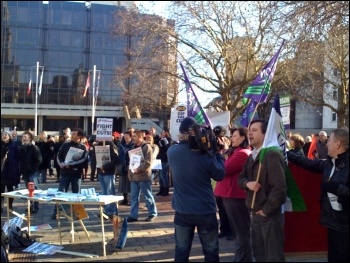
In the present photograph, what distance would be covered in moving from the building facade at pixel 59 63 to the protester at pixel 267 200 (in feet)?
147

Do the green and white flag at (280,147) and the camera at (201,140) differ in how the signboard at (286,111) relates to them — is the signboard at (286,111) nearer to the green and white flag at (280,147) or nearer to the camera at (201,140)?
the green and white flag at (280,147)

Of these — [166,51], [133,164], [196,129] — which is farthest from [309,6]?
[166,51]

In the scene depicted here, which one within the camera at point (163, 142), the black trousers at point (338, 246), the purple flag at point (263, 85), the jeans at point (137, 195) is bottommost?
the jeans at point (137, 195)

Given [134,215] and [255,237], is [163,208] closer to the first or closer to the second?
[134,215]

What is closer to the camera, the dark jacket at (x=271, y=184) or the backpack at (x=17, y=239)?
the dark jacket at (x=271, y=184)

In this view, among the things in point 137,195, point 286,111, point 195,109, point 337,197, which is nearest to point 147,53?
point 195,109

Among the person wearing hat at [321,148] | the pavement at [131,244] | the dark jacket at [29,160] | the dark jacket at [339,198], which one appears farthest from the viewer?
the person wearing hat at [321,148]

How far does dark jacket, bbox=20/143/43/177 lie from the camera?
10742 mm

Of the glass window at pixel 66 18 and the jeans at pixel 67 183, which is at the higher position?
the glass window at pixel 66 18

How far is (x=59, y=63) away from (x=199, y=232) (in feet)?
172

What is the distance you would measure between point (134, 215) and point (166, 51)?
1353 centimetres

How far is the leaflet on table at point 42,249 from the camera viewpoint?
6.90 meters

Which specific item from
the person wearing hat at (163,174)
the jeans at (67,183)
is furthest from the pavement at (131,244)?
the person wearing hat at (163,174)

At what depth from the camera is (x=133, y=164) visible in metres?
9.41
